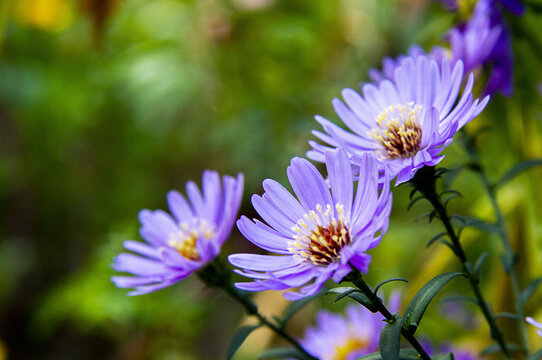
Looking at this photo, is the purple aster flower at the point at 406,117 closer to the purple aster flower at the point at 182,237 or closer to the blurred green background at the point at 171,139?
the purple aster flower at the point at 182,237

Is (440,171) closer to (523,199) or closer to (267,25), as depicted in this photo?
(523,199)

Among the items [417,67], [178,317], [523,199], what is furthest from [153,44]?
[417,67]

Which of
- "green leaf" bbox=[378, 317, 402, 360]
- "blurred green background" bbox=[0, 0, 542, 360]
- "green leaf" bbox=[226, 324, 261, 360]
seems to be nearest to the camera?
"green leaf" bbox=[378, 317, 402, 360]

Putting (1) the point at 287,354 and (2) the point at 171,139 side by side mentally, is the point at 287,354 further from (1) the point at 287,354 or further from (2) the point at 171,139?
(2) the point at 171,139

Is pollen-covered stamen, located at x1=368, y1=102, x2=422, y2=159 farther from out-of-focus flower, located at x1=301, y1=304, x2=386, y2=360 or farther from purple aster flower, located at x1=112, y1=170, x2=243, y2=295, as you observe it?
out-of-focus flower, located at x1=301, y1=304, x2=386, y2=360

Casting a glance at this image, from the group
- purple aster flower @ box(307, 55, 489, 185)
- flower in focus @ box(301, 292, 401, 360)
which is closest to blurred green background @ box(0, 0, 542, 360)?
flower in focus @ box(301, 292, 401, 360)

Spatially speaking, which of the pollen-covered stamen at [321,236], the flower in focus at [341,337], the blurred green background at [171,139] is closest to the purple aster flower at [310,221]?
the pollen-covered stamen at [321,236]

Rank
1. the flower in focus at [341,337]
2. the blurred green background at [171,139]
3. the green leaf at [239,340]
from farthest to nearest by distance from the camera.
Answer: the blurred green background at [171,139] → the flower in focus at [341,337] → the green leaf at [239,340]
